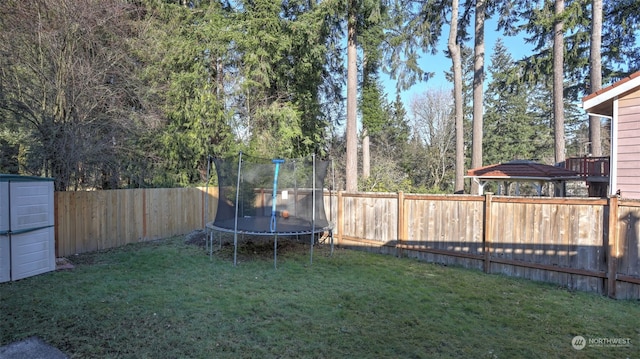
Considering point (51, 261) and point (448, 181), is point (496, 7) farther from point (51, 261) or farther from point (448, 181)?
point (51, 261)

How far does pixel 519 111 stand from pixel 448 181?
28.3 feet

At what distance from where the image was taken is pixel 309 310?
3.69 m

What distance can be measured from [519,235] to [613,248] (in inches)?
42.3

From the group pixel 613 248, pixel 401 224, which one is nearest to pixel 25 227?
pixel 401 224

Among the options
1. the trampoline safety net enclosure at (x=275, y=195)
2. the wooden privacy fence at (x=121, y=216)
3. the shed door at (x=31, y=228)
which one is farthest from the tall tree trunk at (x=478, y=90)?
the shed door at (x=31, y=228)

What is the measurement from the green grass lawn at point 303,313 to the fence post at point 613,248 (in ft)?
0.80

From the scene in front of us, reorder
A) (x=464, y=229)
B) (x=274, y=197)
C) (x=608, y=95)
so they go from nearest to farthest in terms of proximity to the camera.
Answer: (x=464, y=229), (x=608, y=95), (x=274, y=197)

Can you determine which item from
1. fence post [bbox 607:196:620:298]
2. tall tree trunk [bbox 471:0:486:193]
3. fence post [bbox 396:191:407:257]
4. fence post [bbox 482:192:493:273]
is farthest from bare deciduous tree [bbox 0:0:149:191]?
tall tree trunk [bbox 471:0:486:193]

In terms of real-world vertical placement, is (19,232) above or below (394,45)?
below

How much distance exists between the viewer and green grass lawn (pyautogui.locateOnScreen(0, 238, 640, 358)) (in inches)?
112

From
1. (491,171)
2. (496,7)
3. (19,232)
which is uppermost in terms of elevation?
(496,7)

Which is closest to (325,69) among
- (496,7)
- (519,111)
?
(496,7)

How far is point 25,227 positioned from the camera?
4633 millimetres

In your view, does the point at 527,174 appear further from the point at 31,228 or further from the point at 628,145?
the point at 31,228
